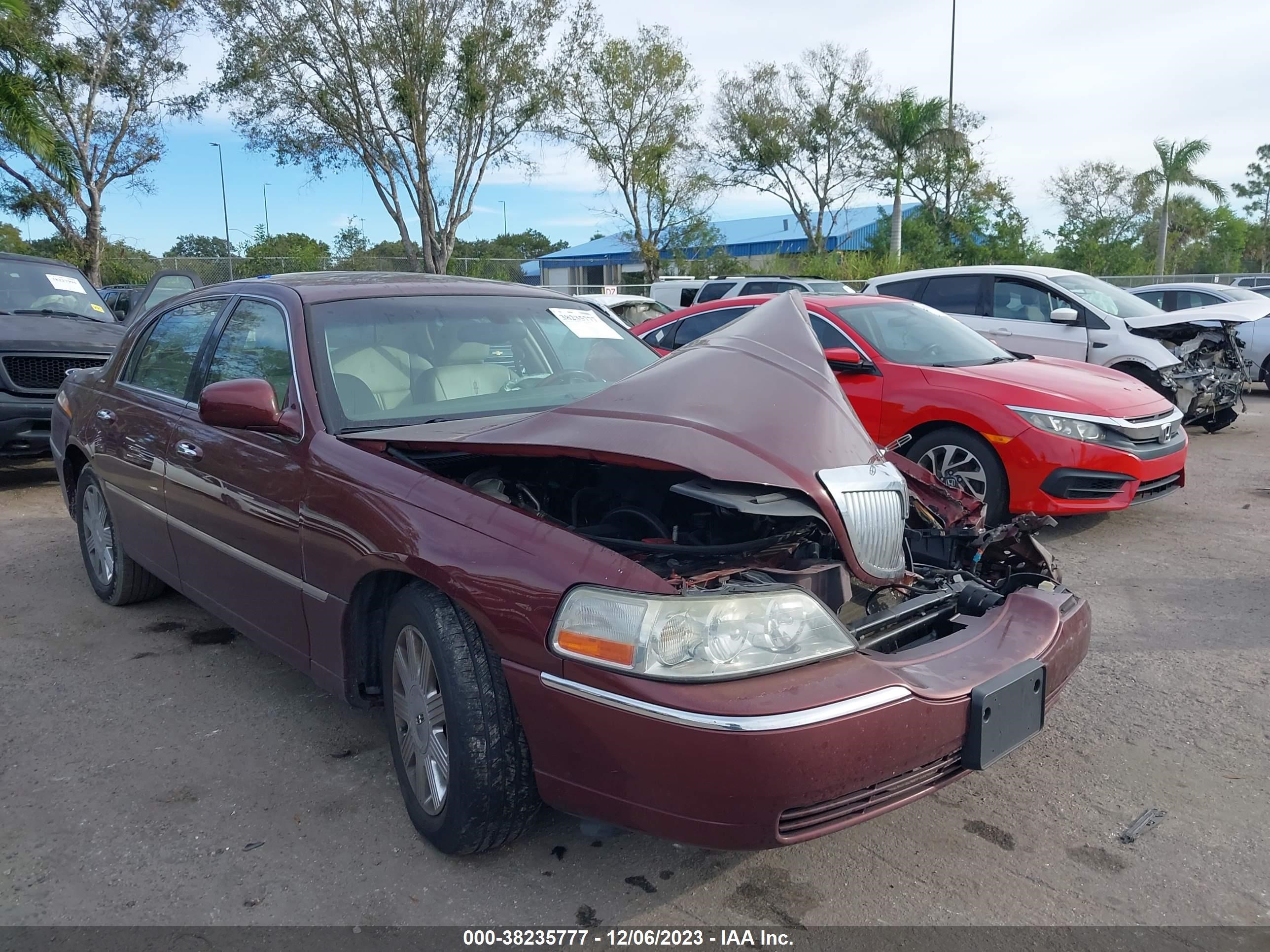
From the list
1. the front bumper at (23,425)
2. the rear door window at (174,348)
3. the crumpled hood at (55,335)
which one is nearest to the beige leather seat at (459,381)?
the rear door window at (174,348)

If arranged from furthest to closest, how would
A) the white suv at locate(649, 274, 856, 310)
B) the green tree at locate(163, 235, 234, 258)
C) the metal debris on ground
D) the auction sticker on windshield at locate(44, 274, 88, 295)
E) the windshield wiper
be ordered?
the green tree at locate(163, 235, 234, 258) < the white suv at locate(649, 274, 856, 310) < the auction sticker on windshield at locate(44, 274, 88, 295) < the windshield wiper < the metal debris on ground

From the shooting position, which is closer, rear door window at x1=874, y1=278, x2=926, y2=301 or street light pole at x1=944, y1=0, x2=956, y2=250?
rear door window at x1=874, y1=278, x2=926, y2=301

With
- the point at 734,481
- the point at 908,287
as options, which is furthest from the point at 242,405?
the point at 908,287

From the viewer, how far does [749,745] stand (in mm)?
2068

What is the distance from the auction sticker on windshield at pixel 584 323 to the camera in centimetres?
400

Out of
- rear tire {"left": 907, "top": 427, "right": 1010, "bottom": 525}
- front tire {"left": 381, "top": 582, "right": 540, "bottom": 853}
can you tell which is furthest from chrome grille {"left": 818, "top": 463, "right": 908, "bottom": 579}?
rear tire {"left": 907, "top": 427, "right": 1010, "bottom": 525}

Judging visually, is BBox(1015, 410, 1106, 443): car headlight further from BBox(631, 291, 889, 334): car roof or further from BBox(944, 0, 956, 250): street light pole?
BBox(944, 0, 956, 250): street light pole

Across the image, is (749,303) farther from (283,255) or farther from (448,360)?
(283,255)

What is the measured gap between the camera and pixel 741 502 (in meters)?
2.39

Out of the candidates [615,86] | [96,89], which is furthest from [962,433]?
[615,86]

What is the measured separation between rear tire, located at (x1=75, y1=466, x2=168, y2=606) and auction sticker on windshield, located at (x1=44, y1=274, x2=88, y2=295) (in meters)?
5.16

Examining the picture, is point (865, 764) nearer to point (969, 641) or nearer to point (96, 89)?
point (969, 641)

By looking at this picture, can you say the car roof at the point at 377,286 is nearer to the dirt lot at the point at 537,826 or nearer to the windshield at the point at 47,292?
the dirt lot at the point at 537,826

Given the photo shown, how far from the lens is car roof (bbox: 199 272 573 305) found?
3568mm
